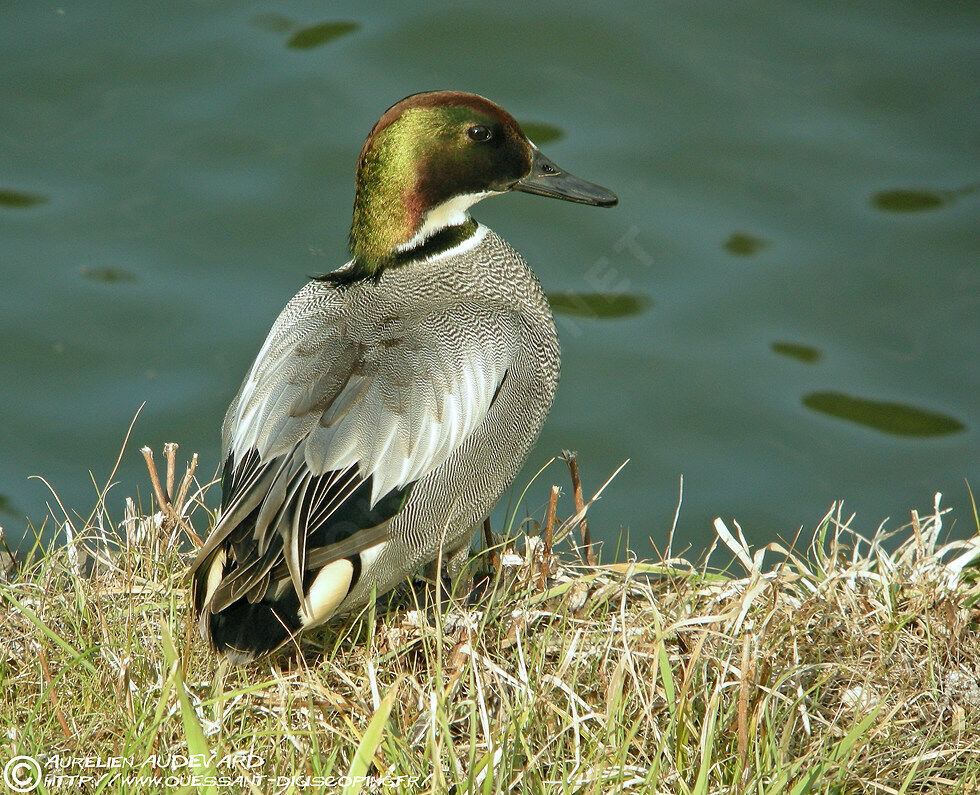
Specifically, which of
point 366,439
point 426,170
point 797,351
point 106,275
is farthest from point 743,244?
point 366,439

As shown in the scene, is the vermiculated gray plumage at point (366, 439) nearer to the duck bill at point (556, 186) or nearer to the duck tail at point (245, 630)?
the duck tail at point (245, 630)

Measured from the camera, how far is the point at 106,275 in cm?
503

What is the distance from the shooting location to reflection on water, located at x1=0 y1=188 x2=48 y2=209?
5.26 meters

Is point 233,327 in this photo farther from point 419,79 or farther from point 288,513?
point 288,513

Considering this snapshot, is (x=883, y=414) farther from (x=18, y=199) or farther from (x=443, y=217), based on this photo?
(x=18, y=199)

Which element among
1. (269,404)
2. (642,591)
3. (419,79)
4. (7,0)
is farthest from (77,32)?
(642,591)

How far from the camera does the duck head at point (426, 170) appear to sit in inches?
111

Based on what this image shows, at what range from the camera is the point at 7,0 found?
19.1 ft

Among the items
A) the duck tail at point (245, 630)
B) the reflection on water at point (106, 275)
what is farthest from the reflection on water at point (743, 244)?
the duck tail at point (245, 630)

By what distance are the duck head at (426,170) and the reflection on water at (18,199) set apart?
115 inches

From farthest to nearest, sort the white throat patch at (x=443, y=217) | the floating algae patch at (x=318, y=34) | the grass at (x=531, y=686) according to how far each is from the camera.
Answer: the floating algae patch at (x=318, y=34) < the white throat patch at (x=443, y=217) < the grass at (x=531, y=686)

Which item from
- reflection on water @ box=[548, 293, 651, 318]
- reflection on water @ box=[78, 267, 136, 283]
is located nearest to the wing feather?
reflection on water @ box=[548, 293, 651, 318]

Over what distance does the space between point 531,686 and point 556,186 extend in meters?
1.47

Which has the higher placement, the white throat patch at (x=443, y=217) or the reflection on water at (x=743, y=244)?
the white throat patch at (x=443, y=217)
